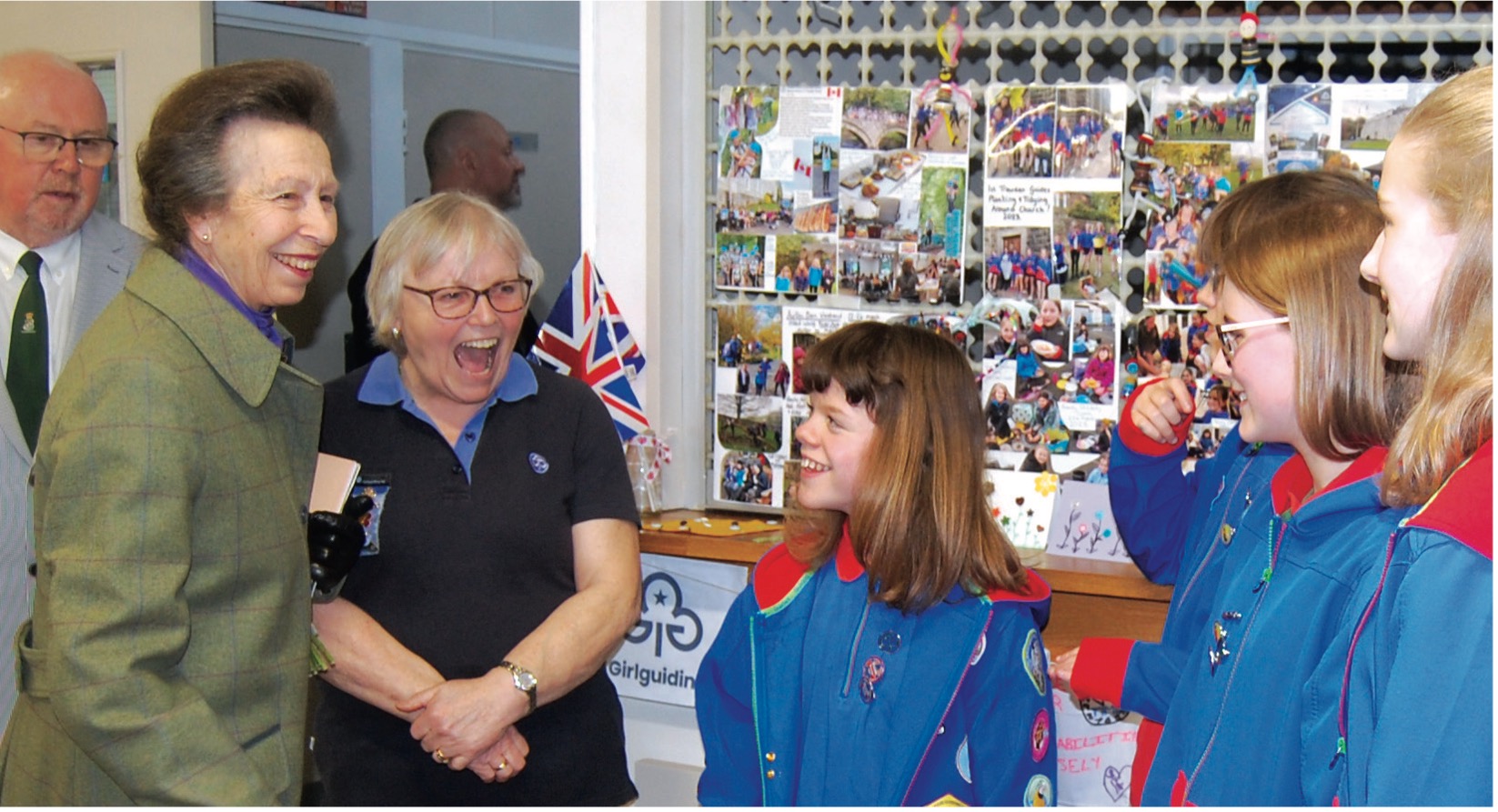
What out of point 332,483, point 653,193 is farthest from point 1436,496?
point 653,193

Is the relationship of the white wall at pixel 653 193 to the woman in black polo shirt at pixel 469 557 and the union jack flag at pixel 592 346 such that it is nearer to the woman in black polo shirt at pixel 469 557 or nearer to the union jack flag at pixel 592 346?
the union jack flag at pixel 592 346

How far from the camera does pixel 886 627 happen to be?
188 centimetres

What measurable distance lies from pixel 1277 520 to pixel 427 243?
1.36 metres

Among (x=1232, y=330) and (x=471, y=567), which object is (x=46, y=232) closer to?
(x=471, y=567)

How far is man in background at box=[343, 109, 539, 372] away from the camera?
116 inches

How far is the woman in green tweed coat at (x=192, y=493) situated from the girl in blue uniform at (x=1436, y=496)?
3.97 ft

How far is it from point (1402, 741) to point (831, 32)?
1.97m

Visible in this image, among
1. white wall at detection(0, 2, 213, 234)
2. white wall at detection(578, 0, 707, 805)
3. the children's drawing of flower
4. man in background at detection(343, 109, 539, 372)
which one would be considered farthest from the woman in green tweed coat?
white wall at detection(0, 2, 213, 234)

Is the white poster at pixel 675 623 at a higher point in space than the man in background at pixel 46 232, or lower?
lower

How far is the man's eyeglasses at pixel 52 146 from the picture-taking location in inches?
102

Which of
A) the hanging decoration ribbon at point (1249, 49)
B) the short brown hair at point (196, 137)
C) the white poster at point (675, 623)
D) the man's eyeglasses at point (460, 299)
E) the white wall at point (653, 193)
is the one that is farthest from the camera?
the white wall at point (653, 193)

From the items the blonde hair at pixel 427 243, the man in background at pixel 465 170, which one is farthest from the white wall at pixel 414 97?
the blonde hair at pixel 427 243

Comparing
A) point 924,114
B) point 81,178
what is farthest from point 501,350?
point 81,178

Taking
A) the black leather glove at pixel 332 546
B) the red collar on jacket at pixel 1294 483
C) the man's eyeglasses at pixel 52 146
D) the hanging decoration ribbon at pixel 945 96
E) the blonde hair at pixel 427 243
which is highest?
the hanging decoration ribbon at pixel 945 96
